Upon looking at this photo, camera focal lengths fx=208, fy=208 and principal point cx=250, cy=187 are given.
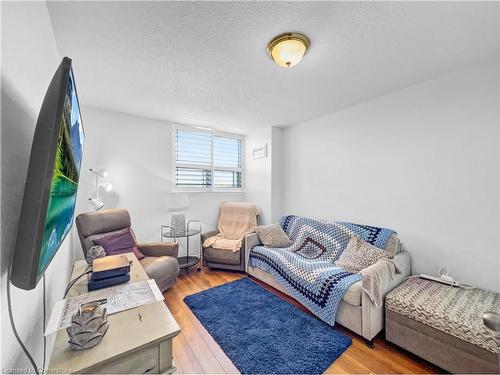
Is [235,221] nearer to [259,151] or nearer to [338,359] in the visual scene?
[259,151]

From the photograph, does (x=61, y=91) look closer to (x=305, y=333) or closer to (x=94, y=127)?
(x=305, y=333)

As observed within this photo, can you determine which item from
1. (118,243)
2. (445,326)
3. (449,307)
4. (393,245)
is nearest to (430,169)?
(393,245)

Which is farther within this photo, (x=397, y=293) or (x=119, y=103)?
(x=119, y=103)

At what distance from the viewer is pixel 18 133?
→ 0.76 metres

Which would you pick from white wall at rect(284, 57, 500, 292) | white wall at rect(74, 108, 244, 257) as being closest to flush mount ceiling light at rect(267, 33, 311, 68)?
white wall at rect(284, 57, 500, 292)

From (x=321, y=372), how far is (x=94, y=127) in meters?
3.69

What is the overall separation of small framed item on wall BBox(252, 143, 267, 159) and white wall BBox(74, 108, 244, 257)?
1369 millimetres

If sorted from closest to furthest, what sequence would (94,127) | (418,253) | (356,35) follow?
(356,35) → (418,253) → (94,127)

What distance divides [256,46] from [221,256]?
269cm

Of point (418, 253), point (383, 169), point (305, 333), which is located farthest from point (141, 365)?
point (383, 169)

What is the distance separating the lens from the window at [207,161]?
3.68m

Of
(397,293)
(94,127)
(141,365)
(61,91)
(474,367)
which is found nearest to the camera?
(61,91)

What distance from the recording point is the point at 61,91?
24.1 inches

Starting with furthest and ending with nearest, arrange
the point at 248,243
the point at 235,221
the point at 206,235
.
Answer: the point at 235,221 → the point at 206,235 → the point at 248,243
